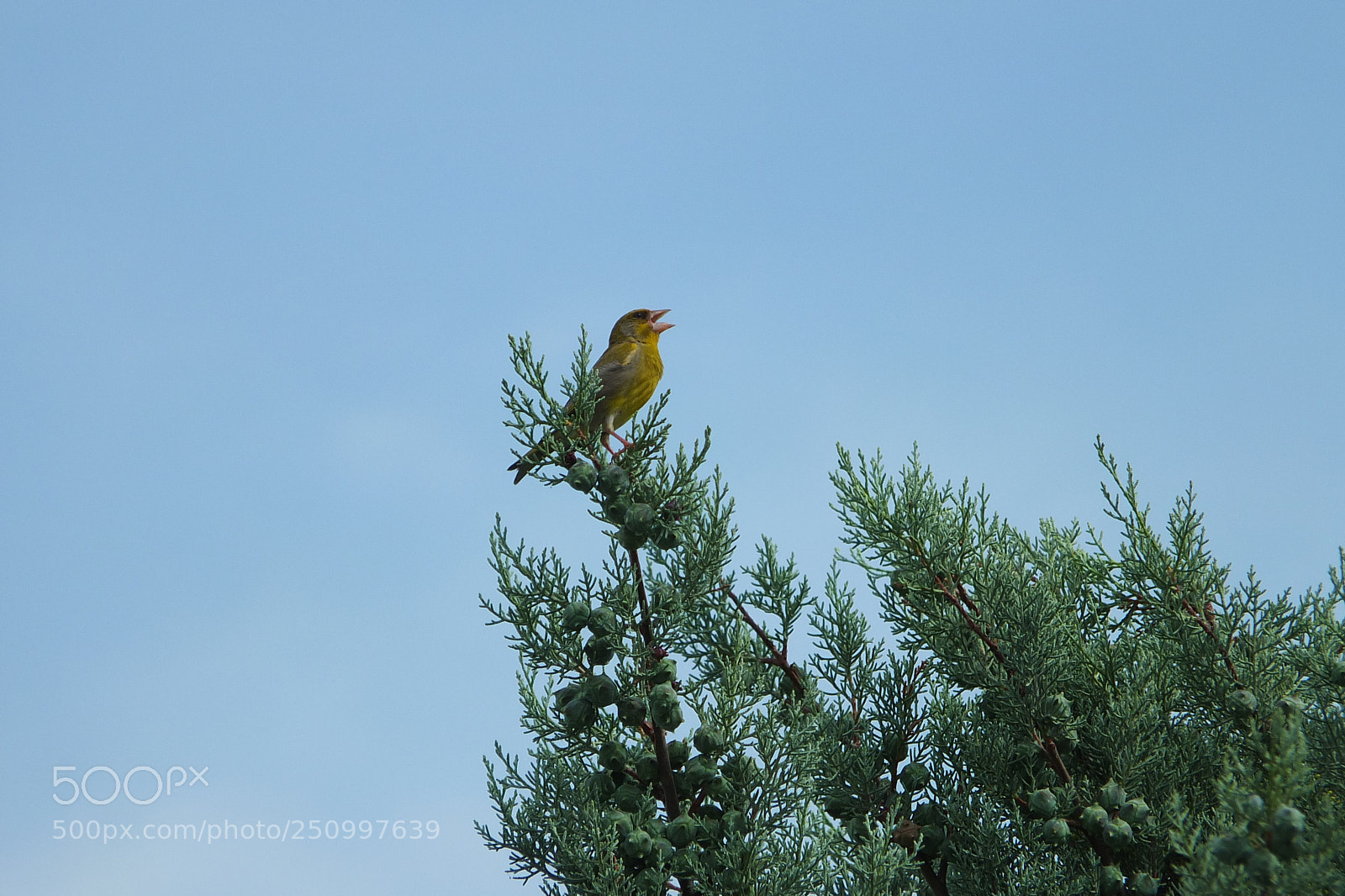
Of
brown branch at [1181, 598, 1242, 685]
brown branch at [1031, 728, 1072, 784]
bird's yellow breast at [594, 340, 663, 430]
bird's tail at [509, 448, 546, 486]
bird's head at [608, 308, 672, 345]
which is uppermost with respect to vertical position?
bird's head at [608, 308, 672, 345]

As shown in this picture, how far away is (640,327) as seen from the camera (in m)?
6.93

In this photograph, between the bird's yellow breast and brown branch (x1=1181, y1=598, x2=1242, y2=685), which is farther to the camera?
the bird's yellow breast

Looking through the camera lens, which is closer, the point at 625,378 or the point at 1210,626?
the point at 1210,626

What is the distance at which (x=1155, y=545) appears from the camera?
4664 millimetres

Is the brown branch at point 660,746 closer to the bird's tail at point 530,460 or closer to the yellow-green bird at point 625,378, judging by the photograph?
the bird's tail at point 530,460

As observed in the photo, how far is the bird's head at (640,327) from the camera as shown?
271 inches

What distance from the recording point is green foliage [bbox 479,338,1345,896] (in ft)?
12.8

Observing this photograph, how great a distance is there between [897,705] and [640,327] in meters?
3.07

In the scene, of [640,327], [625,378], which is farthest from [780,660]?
[640,327]

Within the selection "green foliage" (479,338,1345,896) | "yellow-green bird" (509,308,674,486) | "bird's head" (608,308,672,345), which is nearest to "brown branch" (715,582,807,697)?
"green foliage" (479,338,1345,896)

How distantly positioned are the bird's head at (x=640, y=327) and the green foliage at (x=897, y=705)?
7.22 feet

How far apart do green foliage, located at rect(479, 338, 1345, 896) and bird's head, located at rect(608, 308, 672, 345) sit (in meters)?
2.20

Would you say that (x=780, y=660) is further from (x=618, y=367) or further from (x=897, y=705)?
(x=618, y=367)

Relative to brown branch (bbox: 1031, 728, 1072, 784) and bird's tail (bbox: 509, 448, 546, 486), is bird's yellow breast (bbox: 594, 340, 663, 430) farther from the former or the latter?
brown branch (bbox: 1031, 728, 1072, 784)
